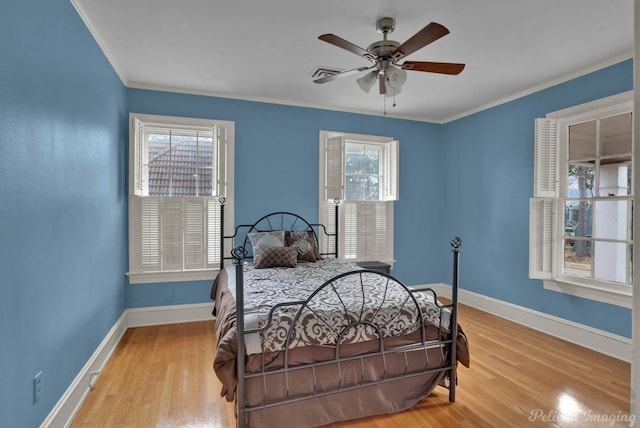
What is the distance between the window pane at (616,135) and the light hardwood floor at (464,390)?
1987mm

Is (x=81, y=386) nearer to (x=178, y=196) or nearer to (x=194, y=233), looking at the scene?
(x=194, y=233)

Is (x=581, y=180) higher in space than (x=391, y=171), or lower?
lower

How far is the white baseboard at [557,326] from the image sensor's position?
10.0ft

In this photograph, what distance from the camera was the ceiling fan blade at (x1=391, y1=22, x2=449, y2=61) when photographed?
1.90 metres

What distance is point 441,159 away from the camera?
5316mm

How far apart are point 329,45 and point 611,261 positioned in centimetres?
342

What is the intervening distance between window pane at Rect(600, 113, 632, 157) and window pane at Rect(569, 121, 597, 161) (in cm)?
8

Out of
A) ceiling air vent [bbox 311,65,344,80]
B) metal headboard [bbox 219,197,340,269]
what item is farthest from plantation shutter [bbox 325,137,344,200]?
ceiling air vent [bbox 311,65,344,80]

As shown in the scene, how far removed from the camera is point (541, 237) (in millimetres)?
3668

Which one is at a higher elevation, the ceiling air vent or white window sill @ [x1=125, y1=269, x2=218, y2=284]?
the ceiling air vent

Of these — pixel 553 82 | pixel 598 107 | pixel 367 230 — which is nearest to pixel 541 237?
pixel 598 107

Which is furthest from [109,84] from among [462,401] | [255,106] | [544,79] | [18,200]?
[544,79]

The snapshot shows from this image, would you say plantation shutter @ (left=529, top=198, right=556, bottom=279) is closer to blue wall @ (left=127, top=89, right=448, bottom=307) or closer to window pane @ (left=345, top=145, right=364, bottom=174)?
blue wall @ (left=127, top=89, right=448, bottom=307)

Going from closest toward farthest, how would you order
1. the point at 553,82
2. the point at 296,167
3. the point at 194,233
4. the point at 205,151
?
the point at 553,82, the point at 194,233, the point at 205,151, the point at 296,167
